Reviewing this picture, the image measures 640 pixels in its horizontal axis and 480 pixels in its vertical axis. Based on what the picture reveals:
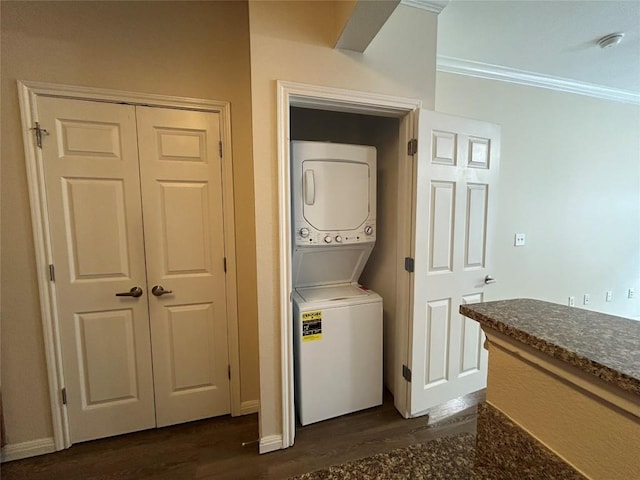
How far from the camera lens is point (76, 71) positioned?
1511mm

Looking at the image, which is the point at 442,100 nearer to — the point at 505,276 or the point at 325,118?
the point at 325,118

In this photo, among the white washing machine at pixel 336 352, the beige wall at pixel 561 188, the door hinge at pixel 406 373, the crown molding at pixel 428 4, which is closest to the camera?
the crown molding at pixel 428 4

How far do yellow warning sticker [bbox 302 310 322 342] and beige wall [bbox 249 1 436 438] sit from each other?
0.20 meters

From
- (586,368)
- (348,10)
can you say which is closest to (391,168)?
(348,10)

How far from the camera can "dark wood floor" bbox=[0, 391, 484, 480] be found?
4.90ft

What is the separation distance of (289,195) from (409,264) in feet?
3.01

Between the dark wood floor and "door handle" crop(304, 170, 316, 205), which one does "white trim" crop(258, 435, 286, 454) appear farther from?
"door handle" crop(304, 170, 316, 205)

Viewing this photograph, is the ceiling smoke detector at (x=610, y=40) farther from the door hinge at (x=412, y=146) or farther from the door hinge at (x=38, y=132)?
the door hinge at (x=38, y=132)

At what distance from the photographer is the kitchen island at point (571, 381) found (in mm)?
417

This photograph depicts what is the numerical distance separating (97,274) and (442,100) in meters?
2.85

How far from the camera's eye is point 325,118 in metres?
2.29

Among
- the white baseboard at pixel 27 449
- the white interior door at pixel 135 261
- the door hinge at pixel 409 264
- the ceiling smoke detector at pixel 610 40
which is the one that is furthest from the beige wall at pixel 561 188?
the white baseboard at pixel 27 449

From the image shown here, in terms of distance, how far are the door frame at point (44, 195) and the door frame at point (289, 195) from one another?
1.56 feet

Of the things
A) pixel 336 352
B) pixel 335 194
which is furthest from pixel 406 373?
pixel 335 194
